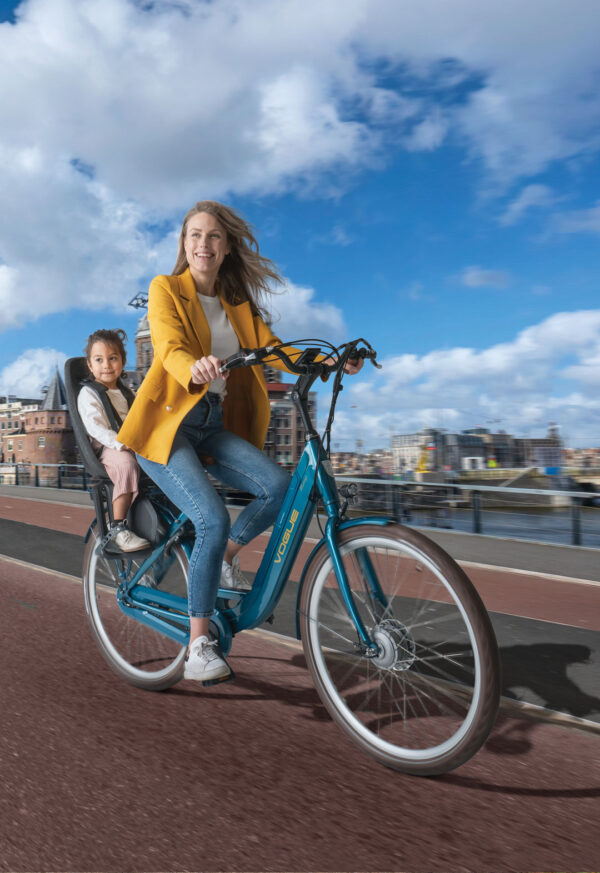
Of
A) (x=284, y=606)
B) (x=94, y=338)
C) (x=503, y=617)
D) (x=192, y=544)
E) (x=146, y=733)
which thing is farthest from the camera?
(x=284, y=606)

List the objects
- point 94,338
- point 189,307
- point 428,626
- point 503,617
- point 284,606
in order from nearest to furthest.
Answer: point 428,626, point 189,307, point 94,338, point 503,617, point 284,606

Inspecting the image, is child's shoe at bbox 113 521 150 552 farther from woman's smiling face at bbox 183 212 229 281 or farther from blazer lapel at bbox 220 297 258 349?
woman's smiling face at bbox 183 212 229 281

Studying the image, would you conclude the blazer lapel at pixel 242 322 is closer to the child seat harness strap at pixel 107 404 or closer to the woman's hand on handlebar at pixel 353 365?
the woman's hand on handlebar at pixel 353 365

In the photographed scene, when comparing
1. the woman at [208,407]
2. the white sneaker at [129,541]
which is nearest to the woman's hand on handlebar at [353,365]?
the woman at [208,407]

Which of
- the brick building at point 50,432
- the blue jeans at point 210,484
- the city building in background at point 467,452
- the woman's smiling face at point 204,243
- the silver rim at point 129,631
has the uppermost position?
the brick building at point 50,432

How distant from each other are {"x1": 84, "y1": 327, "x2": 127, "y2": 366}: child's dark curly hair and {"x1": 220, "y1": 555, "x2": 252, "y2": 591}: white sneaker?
108 centimetres

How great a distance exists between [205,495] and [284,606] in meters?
2.73

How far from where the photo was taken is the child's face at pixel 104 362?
3.40m

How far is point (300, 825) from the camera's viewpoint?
2104mm

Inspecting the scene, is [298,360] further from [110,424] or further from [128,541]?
[128,541]

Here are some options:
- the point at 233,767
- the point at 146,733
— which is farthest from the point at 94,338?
the point at 233,767

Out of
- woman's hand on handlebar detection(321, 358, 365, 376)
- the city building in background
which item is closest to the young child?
woman's hand on handlebar detection(321, 358, 365, 376)

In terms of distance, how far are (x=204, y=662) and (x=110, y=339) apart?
1.55 metres

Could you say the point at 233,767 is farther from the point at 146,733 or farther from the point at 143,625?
the point at 143,625
